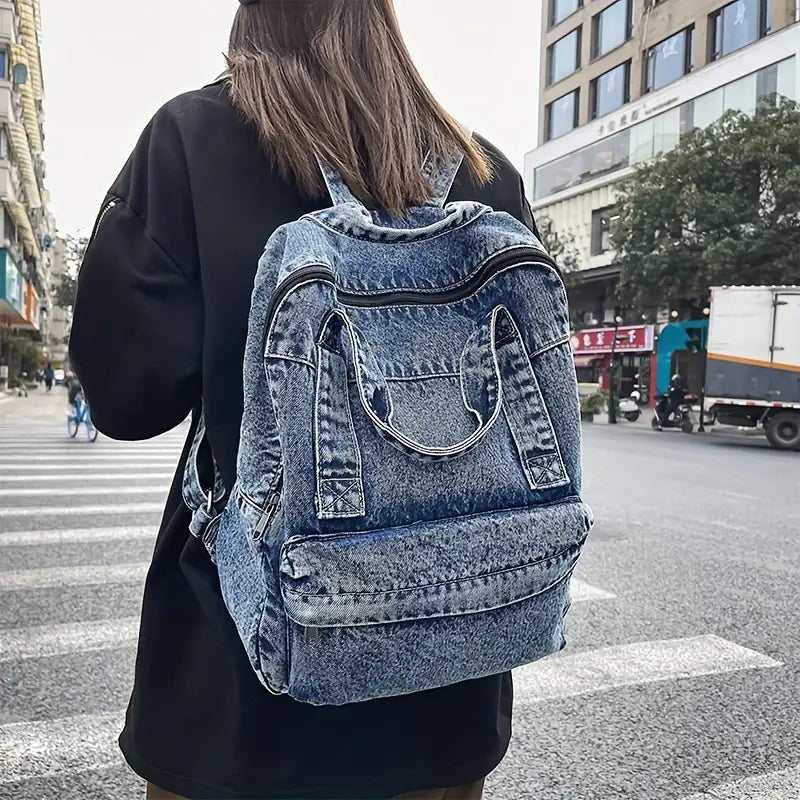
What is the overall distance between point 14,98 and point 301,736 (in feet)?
106

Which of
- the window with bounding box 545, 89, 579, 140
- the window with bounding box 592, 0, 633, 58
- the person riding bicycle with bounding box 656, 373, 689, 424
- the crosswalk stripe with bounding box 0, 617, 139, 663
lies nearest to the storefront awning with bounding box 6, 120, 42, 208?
the person riding bicycle with bounding box 656, 373, 689, 424

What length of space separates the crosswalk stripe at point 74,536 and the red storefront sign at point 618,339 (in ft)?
87.1

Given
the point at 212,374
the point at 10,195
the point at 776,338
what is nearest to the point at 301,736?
the point at 212,374

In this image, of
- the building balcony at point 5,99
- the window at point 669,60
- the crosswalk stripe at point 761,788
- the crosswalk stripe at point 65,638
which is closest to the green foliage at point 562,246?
the window at point 669,60

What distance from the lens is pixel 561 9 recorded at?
1591 inches

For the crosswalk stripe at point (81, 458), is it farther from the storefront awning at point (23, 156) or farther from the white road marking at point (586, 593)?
the storefront awning at point (23, 156)

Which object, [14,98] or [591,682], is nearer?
[591,682]

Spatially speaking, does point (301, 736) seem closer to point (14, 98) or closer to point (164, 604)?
point (164, 604)

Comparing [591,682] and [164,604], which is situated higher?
[164,604]

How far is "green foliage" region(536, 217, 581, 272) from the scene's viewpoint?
36.0 m

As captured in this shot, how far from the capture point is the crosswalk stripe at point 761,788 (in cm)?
259

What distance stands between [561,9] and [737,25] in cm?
1263

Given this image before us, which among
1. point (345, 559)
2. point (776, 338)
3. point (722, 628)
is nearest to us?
point (345, 559)

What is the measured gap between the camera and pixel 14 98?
2884cm
